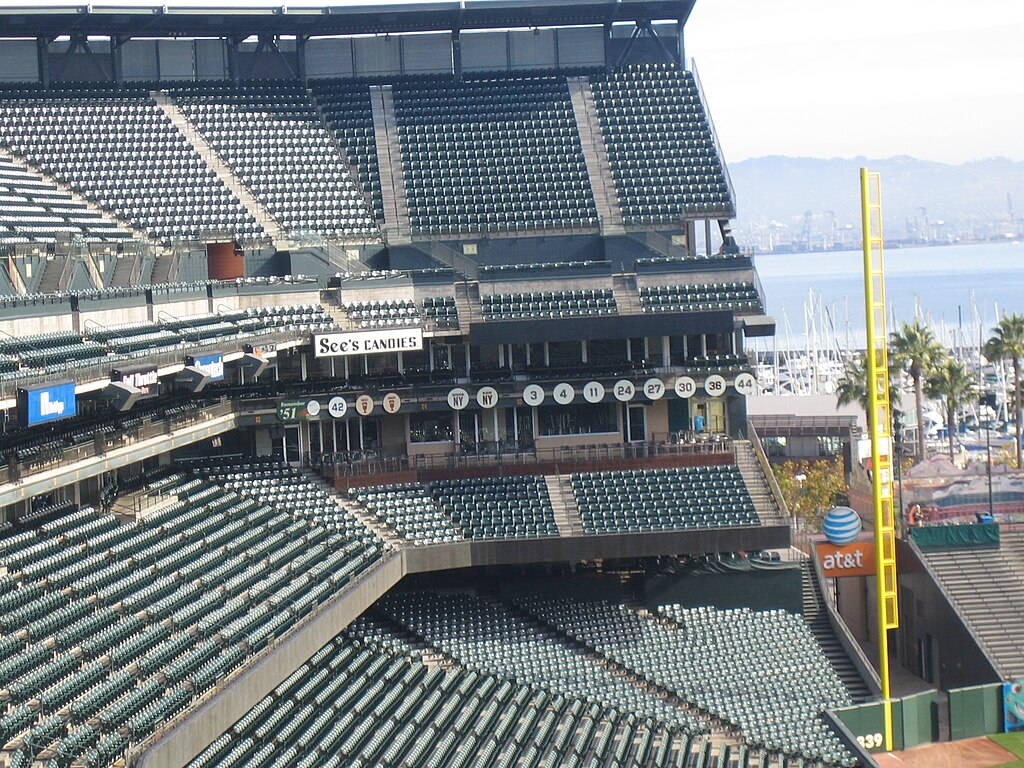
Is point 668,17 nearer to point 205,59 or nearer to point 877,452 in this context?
point 205,59

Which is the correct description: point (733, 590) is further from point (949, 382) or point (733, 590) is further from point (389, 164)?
point (949, 382)

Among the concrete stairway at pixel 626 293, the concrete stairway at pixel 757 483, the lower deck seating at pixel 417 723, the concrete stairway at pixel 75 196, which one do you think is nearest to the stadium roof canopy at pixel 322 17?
the concrete stairway at pixel 75 196

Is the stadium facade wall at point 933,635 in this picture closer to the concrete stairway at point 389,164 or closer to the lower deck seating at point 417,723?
the lower deck seating at point 417,723

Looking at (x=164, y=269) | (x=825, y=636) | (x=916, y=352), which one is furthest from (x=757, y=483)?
(x=916, y=352)

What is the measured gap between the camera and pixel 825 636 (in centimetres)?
5428

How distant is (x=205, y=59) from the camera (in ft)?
226

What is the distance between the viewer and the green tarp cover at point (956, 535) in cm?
5666

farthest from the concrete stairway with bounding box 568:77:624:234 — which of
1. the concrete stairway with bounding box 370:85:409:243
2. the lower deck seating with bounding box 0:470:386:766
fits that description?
the lower deck seating with bounding box 0:470:386:766

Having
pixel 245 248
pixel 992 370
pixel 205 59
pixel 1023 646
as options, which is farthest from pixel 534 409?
pixel 992 370

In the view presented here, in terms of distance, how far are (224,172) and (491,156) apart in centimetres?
1169

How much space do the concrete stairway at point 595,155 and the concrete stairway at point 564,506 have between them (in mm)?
13454

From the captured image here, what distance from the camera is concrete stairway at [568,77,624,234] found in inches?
2544

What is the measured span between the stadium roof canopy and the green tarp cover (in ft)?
87.9

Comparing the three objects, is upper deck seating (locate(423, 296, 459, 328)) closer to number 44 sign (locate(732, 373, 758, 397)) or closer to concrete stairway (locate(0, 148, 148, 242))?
number 44 sign (locate(732, 373, 758, 397))
